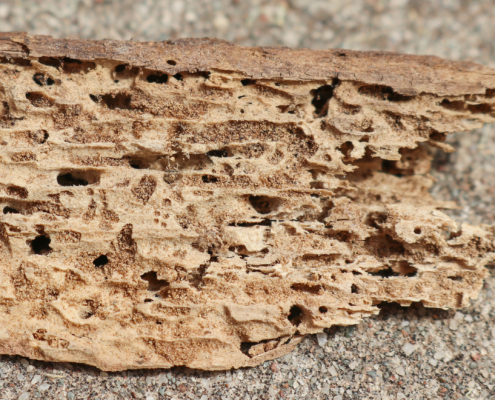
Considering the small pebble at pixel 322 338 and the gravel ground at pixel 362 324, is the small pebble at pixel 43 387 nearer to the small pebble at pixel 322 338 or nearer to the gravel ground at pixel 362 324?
the gravel ground at pixel 362 324

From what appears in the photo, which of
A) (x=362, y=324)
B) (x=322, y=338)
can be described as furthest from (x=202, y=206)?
(x=362, y=324)

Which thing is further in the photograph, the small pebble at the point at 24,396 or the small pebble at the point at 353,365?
the small pebble at the point at 353,365

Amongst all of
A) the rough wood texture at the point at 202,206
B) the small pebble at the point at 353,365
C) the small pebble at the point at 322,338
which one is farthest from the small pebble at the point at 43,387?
the small pebble at the point at 353,365

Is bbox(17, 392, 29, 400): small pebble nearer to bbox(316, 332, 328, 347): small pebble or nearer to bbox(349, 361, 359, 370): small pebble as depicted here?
bbox(316, 332, 328, 347): small pebble

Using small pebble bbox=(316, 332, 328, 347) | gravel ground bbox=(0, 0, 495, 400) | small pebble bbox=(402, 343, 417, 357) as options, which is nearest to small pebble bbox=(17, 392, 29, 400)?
gravel ground bbox=(0, 0, 495, 400)

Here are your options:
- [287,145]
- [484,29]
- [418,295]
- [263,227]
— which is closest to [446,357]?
[418,295]

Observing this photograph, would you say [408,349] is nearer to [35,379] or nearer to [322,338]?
[322,338]
